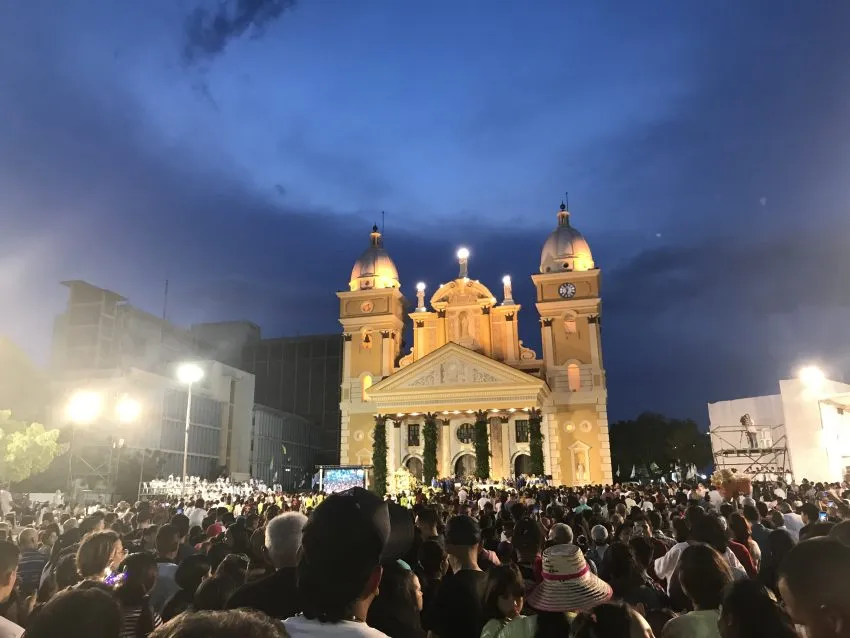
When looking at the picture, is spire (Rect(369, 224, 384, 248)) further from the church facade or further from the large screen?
the large screen

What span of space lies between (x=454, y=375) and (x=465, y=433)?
5719 millimetres

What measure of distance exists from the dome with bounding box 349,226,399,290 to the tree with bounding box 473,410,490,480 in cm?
1934

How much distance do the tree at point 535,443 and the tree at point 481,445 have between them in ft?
Answer: 10.9

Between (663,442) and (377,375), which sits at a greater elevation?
(377,375)

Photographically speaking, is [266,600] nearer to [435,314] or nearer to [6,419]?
[6,419]

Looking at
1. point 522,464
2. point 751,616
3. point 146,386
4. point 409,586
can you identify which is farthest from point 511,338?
point 751,616

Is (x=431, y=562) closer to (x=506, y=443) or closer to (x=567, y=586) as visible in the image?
(x=567, y=586)

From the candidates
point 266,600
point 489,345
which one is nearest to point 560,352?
point 489,345

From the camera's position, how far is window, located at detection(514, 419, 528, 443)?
51.1 m

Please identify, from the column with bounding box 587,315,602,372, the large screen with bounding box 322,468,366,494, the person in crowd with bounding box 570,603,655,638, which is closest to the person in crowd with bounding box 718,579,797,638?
the person in crowd with bounding box 570,603,655,638

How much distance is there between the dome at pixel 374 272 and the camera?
6259cm

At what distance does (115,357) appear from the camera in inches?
2169

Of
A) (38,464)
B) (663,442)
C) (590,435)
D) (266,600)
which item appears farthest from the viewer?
(663,442)

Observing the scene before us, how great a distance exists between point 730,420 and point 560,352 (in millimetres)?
14479
